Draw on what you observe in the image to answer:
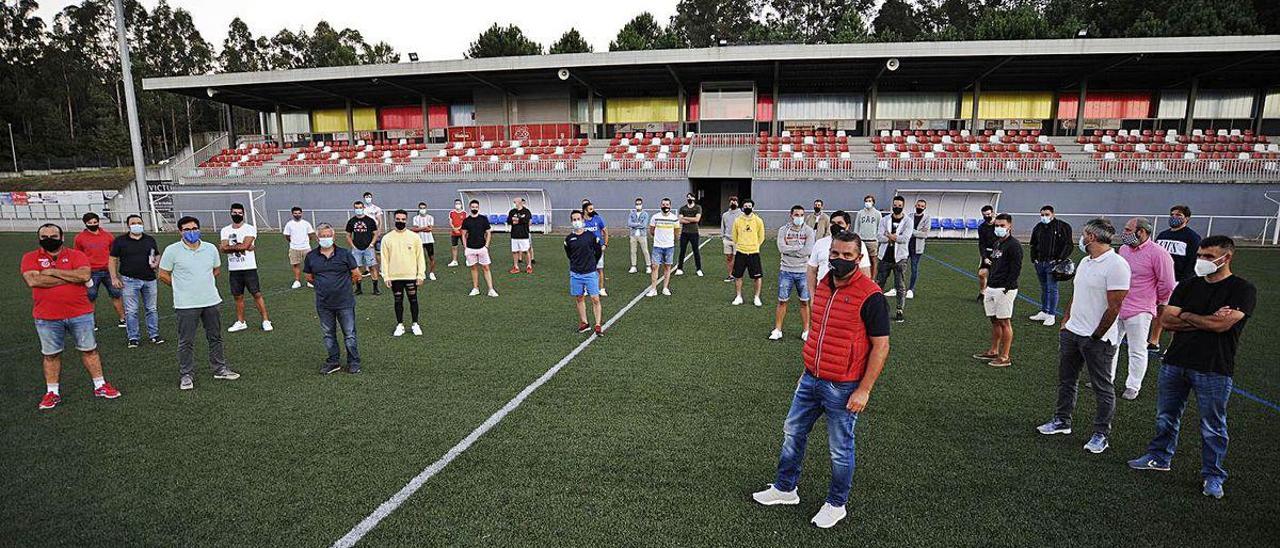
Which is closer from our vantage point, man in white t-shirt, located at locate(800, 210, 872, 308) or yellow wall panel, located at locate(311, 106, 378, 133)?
man in white t-shirt, located at locate(800, 210, 872, 308)

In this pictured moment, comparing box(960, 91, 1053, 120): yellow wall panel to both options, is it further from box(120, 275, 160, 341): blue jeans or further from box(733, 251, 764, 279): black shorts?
box(120, 275, 160, 341): blue jeans

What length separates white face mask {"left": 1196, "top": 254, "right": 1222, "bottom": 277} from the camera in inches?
161

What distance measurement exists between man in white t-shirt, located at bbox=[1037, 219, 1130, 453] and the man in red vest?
2.32 meters

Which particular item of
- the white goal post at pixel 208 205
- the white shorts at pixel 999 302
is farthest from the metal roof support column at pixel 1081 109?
the white goal post at pixel 208 205

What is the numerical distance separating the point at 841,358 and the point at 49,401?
24.3 feet

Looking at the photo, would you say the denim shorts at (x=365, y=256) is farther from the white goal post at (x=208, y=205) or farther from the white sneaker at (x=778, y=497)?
the white goal post at (x=208, y=205)

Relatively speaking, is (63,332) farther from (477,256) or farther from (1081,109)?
(1081,109)

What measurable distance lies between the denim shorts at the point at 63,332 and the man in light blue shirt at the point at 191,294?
2.35 ft

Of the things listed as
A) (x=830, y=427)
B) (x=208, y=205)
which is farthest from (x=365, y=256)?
(x=208, y=205)

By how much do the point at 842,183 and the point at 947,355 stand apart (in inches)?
732

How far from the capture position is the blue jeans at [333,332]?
6.97m

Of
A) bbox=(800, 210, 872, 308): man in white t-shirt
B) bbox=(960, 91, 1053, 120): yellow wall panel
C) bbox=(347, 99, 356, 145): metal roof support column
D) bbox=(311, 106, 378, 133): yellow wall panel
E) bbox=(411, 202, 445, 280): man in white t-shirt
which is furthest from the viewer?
bbox=(311, 106, 378, 133): yellow wall panel

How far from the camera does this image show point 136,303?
825 cm

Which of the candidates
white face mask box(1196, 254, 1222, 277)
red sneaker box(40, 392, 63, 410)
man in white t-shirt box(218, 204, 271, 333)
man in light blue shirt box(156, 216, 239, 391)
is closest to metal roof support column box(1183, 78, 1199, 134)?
white face mask box(1196, 254, 1222, 277)
